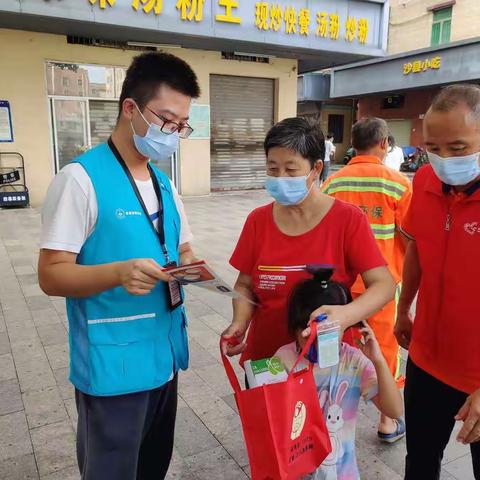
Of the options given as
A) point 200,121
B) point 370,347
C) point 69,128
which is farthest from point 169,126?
point 200,121

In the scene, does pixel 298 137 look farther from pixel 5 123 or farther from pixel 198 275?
pixel 5 123

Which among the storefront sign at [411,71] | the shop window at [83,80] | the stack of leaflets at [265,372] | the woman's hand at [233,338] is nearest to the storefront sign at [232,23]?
the shop window at [83,80]

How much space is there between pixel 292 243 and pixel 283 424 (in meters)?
0.62

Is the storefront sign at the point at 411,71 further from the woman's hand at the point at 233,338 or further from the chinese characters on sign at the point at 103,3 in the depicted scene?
the woman's hand at the point at 233,338

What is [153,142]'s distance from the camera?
5.22ft

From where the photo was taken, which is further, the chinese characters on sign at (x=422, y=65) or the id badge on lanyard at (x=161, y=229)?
the chinese characters on sign at (x=422, y=65)

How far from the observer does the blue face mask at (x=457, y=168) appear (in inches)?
57.1

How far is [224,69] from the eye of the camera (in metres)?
10.9

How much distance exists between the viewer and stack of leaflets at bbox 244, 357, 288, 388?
141cm

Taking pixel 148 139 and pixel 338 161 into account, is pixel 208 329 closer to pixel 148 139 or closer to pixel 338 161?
pixel 148 139

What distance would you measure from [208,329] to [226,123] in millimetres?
8410

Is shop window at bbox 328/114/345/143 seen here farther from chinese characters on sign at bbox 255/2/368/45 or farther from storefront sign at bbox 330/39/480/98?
chinese characters on sign at bbox 255/2/368/45

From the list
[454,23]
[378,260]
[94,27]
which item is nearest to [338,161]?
[454,23]

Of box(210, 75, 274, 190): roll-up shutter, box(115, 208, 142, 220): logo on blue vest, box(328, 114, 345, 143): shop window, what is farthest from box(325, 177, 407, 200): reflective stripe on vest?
box(328, 114, 345, 143): shop window
